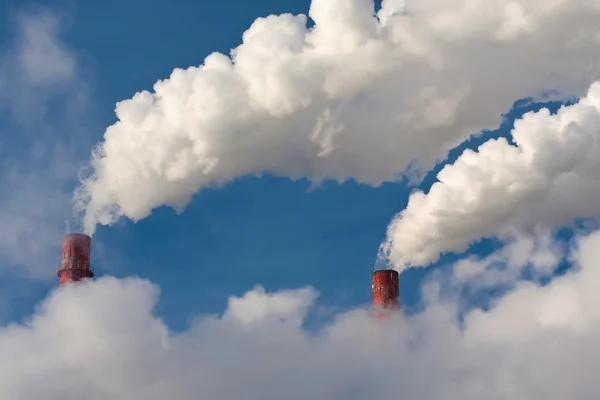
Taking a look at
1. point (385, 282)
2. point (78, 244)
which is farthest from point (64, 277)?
point (385, 282)

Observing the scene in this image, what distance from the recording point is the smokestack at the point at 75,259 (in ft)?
211

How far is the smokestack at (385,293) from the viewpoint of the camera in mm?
66500

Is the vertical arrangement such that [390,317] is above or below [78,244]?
below

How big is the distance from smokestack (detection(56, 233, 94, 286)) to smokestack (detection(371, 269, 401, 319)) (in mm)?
20716

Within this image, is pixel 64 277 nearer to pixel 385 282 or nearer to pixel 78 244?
pixel 78 244

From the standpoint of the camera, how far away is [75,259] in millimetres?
64688

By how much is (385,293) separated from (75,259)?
22.5 m

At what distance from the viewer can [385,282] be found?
6662cm

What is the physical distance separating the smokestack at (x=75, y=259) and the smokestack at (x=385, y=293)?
20.7 meters

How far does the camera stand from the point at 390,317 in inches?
2640

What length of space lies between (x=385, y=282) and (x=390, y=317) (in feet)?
8.84

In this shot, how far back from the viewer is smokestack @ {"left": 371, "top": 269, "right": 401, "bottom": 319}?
218ft

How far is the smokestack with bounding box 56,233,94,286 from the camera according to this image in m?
64.4

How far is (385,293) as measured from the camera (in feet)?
218
